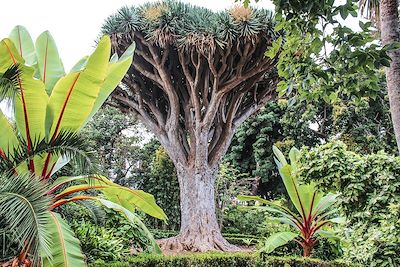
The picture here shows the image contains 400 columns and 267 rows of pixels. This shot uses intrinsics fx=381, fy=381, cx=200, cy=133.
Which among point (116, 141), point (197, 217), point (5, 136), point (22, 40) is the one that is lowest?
point (197, 217)

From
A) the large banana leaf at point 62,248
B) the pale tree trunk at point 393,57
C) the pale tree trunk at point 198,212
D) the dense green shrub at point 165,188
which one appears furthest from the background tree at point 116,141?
the pale tree trunk at point 393,57

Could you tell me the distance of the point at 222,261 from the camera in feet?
22.4

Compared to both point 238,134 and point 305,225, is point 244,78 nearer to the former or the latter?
point 305,225

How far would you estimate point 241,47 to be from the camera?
9516 millimetres

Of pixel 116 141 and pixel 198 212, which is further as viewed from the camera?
pixel 116 141

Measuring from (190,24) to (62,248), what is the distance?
7163 mm

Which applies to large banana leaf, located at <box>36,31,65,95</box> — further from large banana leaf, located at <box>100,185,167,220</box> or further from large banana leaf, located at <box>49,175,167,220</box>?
large banana leaf, located at <box>100,185,167,220</box>

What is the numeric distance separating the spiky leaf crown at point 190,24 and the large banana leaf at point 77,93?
4949 millimetres

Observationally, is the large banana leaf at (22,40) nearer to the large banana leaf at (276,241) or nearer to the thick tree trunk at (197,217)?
the large banana leaf at (276,241)

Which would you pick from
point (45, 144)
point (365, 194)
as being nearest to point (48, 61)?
point (45, 144)

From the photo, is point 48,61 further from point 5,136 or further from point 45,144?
point 45,144

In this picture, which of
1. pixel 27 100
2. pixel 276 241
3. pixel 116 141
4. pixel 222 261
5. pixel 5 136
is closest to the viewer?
pixel 27 100

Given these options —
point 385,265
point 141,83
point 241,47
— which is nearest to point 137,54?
point 141,83

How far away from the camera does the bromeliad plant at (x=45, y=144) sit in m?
3.06
